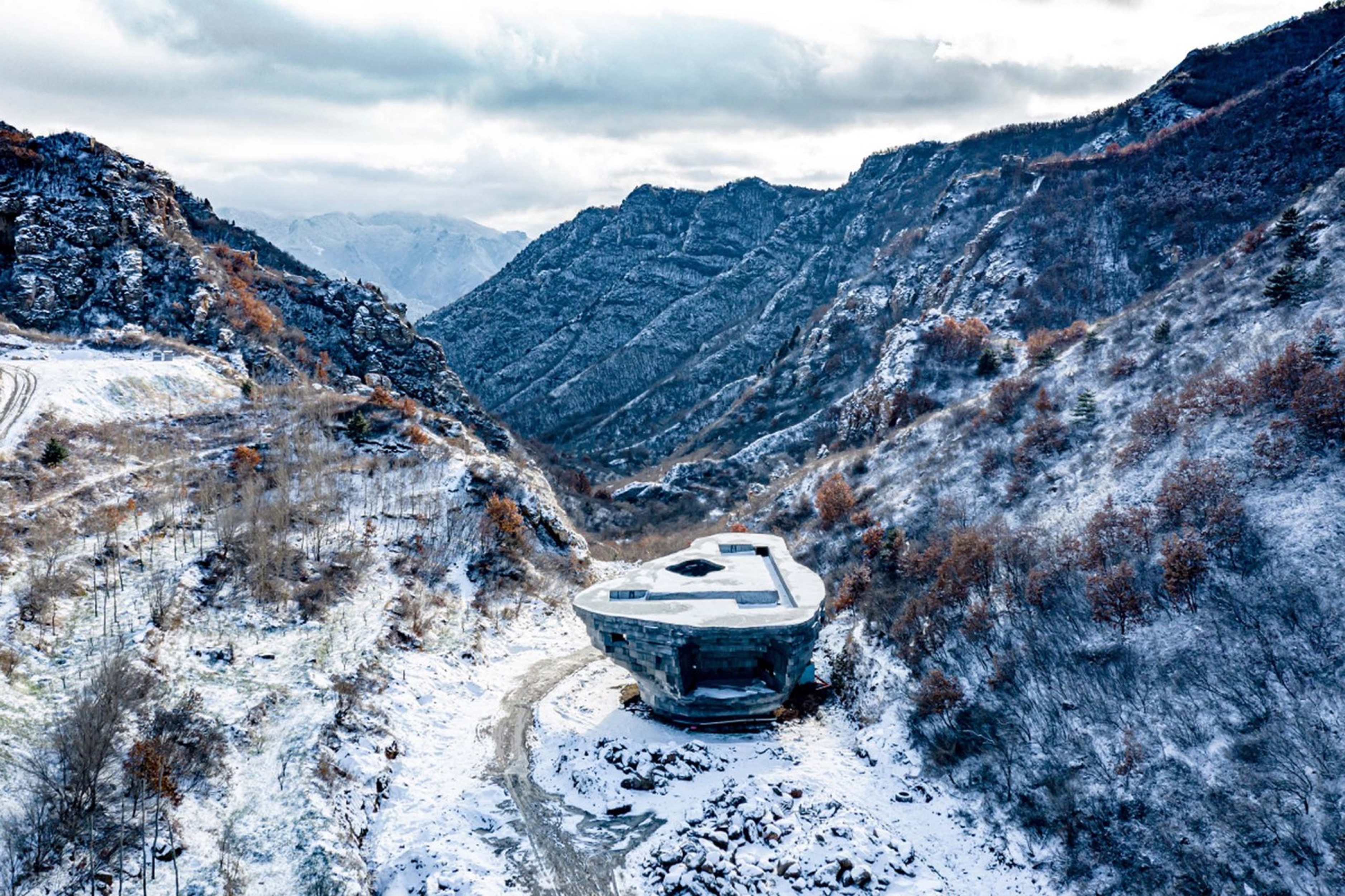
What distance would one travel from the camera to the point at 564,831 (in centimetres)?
2112

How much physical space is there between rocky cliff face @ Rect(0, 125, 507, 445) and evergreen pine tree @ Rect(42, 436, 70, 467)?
25425 millimetres

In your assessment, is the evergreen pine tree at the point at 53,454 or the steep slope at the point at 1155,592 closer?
the steep slope at the point at 1155,592

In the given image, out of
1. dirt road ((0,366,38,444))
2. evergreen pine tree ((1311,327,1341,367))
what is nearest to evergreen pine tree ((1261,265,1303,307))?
evergreen pine tree ((1311,327,1341,367))

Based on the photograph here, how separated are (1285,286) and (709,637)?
32218 mm

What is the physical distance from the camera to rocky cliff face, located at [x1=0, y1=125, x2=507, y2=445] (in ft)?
179

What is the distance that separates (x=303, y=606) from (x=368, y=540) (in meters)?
7.33

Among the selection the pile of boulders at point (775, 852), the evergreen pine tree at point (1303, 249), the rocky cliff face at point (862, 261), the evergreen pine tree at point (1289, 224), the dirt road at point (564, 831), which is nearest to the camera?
the pile of boulders at point (775, 852)

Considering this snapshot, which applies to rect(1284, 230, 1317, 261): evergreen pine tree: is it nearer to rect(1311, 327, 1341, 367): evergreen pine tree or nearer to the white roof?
rect(1311, 327, 1341, 367): evergreen pine tree

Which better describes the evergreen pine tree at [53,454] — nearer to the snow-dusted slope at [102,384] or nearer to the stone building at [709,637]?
the snow-dusted slope at [102,384]

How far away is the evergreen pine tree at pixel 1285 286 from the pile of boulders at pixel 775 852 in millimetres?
31411

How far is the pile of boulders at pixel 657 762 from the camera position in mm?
23047

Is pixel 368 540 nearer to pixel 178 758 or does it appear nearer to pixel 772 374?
pixel 178 758

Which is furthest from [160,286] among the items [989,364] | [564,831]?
[989,364]

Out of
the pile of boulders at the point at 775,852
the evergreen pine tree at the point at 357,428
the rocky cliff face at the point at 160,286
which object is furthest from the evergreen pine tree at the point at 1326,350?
the rocky cliff face at the point at 160,286
